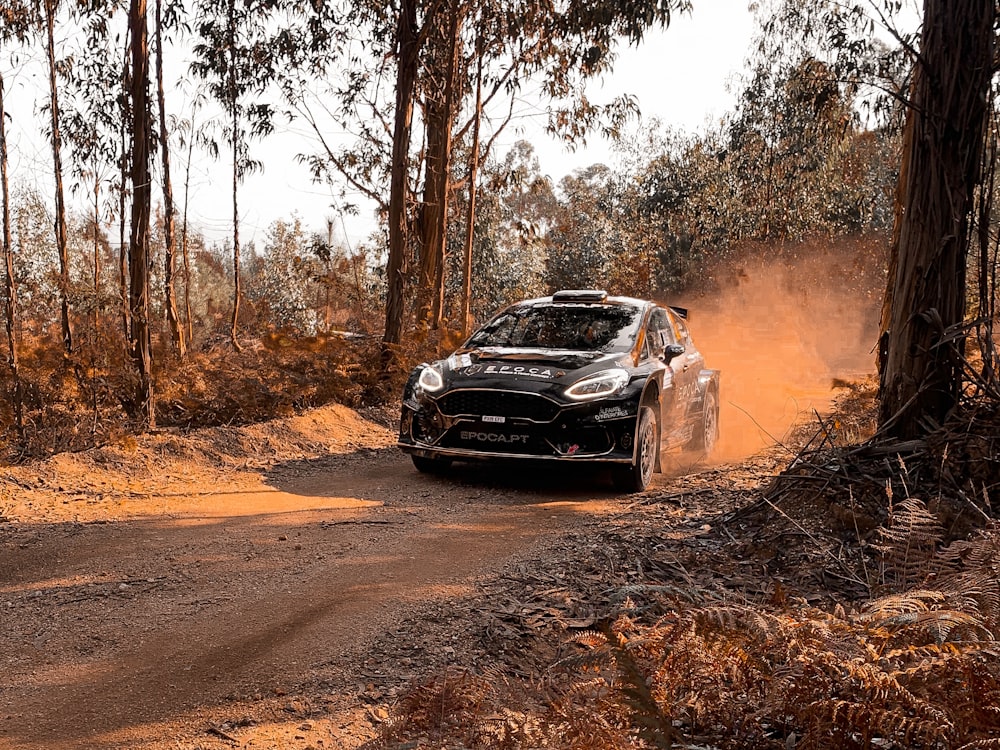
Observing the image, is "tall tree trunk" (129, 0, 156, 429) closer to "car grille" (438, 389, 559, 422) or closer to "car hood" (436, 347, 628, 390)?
"car hood" (436, 347, 628, 390)

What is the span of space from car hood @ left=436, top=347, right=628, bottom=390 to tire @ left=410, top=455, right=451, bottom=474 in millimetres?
964

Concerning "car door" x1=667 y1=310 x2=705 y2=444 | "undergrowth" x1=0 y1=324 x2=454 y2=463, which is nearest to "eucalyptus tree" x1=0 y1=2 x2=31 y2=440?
"undergrowth" x1=0 y1=324 x2=454 y2=463

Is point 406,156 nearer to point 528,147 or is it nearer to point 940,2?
point 940,2

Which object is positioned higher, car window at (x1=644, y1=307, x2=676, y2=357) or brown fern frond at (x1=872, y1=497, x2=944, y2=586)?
car window at (x1=644, y1=307, x2=676, y2=357)

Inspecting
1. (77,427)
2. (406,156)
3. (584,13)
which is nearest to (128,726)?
(77,427)

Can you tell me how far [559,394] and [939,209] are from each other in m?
3.33

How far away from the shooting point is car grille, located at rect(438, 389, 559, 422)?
7953mm

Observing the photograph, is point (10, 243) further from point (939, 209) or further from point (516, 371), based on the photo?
point (939, 209)

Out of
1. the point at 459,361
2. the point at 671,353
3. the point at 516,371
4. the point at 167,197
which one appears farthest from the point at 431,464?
the point at 167,197

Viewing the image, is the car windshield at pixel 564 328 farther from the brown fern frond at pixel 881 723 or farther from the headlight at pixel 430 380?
the brown fern frond at pixel 881 723

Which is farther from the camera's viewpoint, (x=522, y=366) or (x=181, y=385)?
(x=181, y=385)

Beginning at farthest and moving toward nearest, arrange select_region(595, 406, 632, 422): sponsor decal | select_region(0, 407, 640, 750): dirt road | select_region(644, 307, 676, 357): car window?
select_region(644, 307, 676, 357): car window, select_region(595, 406, 632, 422): sponsor decal, select_region(0, 407, 640, 750): dirt road

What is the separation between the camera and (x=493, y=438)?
8070 mm

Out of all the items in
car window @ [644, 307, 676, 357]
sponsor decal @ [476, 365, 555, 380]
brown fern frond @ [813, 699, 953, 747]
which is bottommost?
brown fern frond @ [813, 699, 953, 747]
